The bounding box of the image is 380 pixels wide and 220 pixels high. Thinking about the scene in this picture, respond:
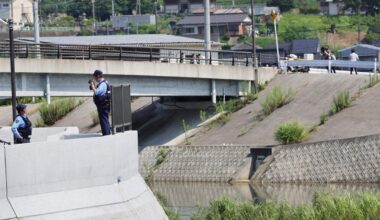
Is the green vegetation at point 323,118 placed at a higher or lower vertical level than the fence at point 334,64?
lower

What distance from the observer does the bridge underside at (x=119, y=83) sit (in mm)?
51281

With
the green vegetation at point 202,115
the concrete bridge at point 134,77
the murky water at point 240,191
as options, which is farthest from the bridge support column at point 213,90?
the murky water at point 240,191

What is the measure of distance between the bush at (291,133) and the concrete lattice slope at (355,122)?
49 cm

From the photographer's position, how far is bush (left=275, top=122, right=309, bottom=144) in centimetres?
5059

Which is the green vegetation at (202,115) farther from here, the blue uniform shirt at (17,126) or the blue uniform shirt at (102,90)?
the blue uniform shirt at (17,126)

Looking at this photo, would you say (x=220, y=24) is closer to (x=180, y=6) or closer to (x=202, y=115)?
(x=180, y=6)

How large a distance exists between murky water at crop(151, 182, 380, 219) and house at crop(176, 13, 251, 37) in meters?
83.1

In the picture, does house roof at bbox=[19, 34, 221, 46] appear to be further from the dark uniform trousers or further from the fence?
the dark uniform trousers

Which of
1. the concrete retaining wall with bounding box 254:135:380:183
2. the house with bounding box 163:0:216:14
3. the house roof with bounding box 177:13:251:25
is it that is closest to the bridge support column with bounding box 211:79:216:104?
the concrete retaining wall with bounding box 254:135:380:183

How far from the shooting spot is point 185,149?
5400 centimetres

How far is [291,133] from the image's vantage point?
50.7 metres

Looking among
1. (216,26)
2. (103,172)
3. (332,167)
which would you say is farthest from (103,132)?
(216,26)

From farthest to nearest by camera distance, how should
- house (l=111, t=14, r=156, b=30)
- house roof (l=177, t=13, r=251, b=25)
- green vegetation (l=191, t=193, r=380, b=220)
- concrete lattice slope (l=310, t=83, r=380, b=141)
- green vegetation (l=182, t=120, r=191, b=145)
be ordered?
1. house (l=111, t=14, r=156, b=30)
2. house roof (l=177, t=13, r=251, b=25)
3. green vegetation (l=182, t=120, r=191, b=145)
4. concrete lattice slope (l=310, t=83, r=380, b=141)
5. green vegetation (l=191, t=193, r=380, b=220)

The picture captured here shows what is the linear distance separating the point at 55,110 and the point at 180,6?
104 meters
